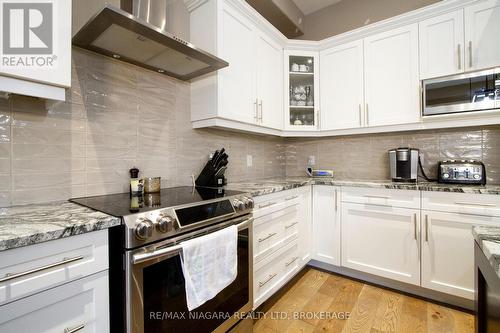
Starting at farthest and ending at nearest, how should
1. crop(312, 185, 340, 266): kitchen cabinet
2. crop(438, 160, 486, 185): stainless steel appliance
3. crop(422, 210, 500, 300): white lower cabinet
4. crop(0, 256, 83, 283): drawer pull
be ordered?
crop(312, 185, 340, 266): kitchen cabinet, crop(438, 160, 486, 185): stainless steel appliance, crop(422, 210, 500, 300): white lower cabinet, crop(0, 256, 83, 283): drawer pull

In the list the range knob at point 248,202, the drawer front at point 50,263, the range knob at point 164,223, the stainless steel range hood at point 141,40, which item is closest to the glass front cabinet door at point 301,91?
the stainless steel range hood at point 141,40

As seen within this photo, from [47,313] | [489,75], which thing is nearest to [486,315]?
[47,313]

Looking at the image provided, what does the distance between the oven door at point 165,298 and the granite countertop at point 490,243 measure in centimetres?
96

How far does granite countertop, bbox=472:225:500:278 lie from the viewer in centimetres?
50

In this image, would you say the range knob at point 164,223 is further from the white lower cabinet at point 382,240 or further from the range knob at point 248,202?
the white lower cabinet at point 382,240

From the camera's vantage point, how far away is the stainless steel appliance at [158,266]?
86 cm

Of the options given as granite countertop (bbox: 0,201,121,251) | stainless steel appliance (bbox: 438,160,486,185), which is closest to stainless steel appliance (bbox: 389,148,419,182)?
stainless steel appliance (bbox: 438,160,486,185)

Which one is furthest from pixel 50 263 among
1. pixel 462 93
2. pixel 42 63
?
pixel 462 93

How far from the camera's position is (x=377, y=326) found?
1514 mm

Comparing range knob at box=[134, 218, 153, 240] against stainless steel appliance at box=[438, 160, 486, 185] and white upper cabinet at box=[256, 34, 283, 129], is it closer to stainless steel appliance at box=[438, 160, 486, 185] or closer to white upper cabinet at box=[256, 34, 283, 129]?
white upper cabinet at box=[256, 34, 283, 129]

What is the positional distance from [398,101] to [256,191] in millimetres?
1560

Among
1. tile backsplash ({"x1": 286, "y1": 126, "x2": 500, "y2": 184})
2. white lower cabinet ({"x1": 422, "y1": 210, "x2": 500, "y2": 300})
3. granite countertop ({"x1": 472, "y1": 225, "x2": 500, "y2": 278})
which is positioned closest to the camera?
granite countertop ({"x1": 472, "y1": 225, "x2": 500, "y2": 278})

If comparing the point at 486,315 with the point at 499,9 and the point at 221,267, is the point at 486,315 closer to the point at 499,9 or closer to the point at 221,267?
the point at 221,267

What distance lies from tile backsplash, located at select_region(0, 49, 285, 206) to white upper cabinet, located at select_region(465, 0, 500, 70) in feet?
6.96
